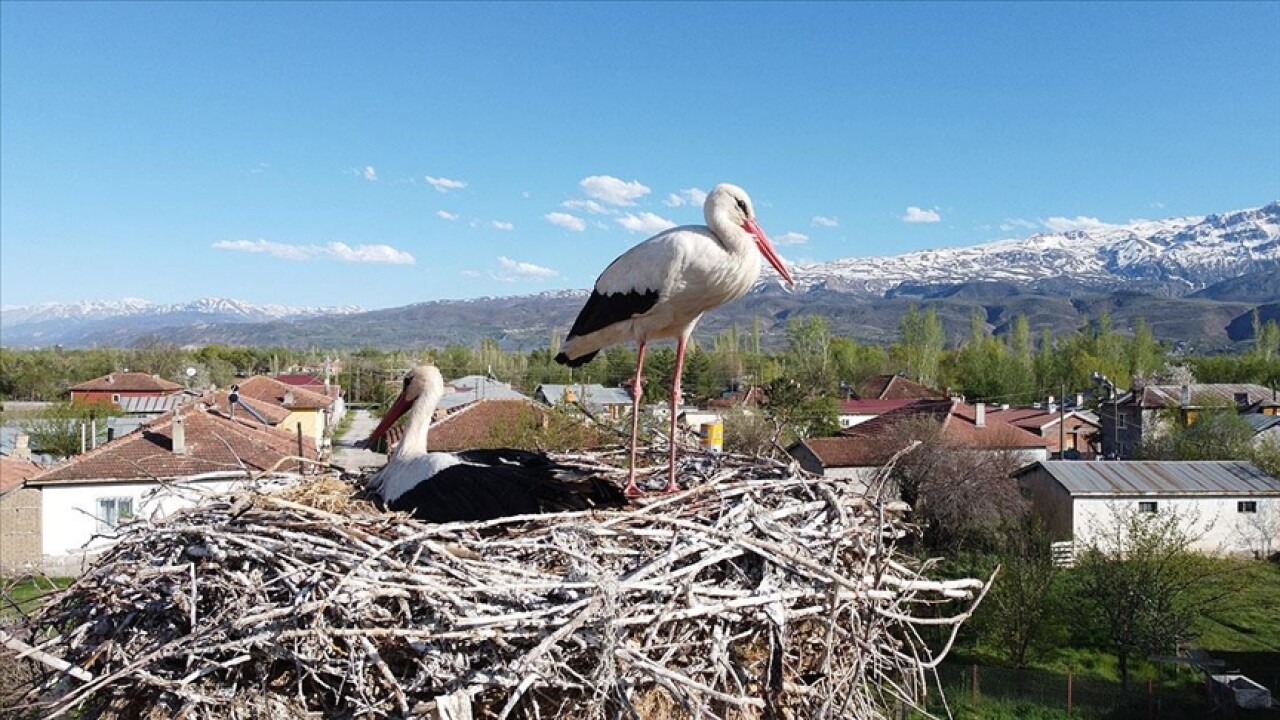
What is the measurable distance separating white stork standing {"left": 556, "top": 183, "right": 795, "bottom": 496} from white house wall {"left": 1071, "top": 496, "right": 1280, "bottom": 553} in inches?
969

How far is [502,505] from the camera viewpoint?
4578 mm

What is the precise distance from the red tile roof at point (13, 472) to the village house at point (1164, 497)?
28.9m

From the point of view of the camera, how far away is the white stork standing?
497 centimetres

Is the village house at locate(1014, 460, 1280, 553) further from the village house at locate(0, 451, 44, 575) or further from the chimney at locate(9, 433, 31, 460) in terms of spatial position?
the chimney at locate(9, 433, 31, 460)

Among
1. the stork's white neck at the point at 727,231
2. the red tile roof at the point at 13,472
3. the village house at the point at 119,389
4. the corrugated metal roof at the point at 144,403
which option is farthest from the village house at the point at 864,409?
the stork's white neck at the point at 727,231

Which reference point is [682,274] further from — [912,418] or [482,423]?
[912,418]

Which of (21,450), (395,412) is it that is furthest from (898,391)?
(395,412)

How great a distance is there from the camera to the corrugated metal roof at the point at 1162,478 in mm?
26750

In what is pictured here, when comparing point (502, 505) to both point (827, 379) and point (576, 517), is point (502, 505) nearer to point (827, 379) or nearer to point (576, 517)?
point (576, 517)

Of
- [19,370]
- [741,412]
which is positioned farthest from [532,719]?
[19,370]

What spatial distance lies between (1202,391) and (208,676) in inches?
2157

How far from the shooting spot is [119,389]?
60.3 metres

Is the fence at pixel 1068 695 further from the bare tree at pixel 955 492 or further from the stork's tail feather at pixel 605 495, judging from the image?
the stork's tail feather at pixel 605 495

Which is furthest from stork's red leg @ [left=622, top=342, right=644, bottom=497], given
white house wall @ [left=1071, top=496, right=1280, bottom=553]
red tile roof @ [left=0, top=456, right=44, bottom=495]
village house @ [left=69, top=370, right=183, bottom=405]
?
village house @ [left=69, top=370, right=183, bottom=405]
